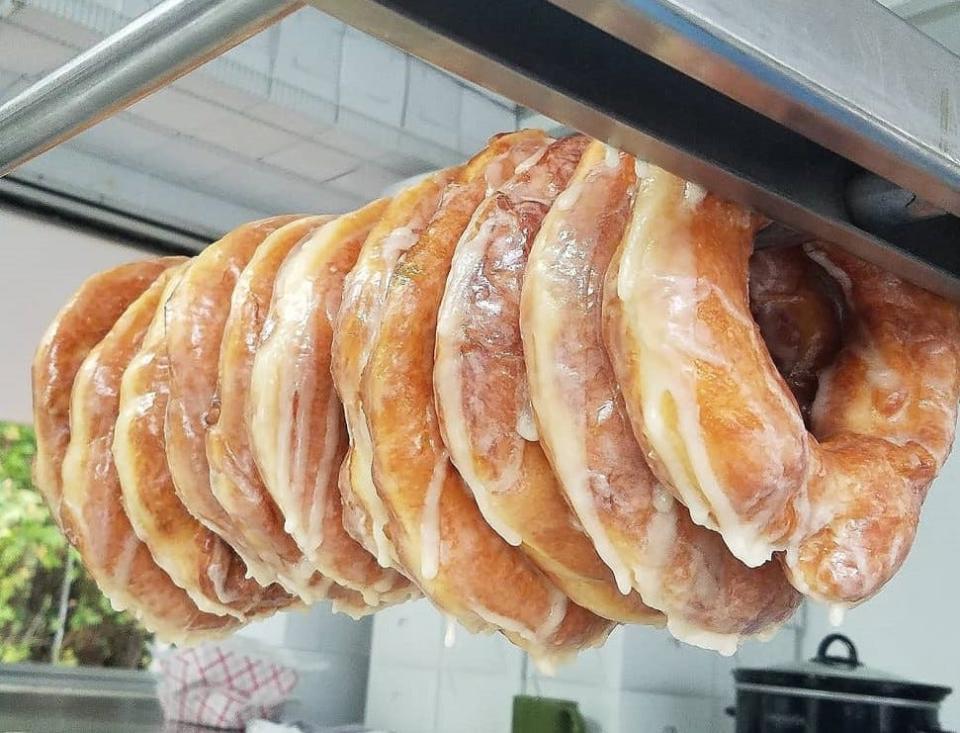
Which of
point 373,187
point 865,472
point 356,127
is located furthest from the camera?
point 373,187

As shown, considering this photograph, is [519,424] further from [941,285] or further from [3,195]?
[3,195]

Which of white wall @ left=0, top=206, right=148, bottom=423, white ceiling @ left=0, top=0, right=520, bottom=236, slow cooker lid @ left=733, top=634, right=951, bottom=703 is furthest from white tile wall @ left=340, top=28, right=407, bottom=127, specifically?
slow cooker lid @ left=733, top=634, right=951, bottom=703

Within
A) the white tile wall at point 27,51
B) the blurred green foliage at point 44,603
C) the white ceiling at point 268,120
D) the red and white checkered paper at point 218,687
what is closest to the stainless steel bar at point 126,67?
the white ceiling at point 268,120

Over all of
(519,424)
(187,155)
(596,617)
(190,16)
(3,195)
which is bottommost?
(596,617)

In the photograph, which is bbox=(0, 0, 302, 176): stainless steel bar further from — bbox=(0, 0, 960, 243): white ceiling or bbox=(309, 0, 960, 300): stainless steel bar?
bbox=(0, 0, 960, 243): white ceiling

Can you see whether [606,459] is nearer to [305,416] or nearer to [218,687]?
[305,416]

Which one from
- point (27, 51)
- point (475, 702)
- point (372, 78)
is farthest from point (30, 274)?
point (475, 702)

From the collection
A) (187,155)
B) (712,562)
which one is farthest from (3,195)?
(712,562)
